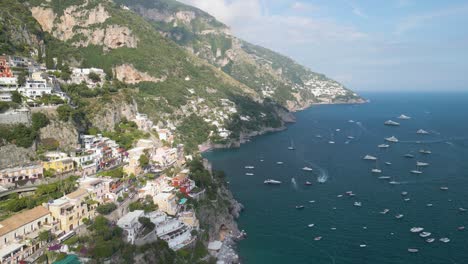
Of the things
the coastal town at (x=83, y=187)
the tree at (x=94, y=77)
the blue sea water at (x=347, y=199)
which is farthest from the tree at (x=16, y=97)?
the blue sea water at (x=347, y=199)

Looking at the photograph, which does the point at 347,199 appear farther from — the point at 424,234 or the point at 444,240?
the point at 444,240

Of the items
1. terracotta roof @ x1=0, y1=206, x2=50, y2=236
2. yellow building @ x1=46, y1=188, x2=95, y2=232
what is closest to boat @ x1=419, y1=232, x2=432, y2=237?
yellow building @ x1=46, y1=188, x2=95, y2=232

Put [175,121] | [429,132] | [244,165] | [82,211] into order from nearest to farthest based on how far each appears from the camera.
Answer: [82,211]
[244,165]
[175,121]
[429,132]

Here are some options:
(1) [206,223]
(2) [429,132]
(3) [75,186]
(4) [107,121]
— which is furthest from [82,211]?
(2) [429,132]

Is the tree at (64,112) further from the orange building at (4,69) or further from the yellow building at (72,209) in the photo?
the yellow building at (72,209)

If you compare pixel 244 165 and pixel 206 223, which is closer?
pixel 206 223

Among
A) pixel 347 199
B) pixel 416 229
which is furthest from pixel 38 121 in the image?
pixel 416 229

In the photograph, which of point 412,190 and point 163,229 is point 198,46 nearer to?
point 412,190
